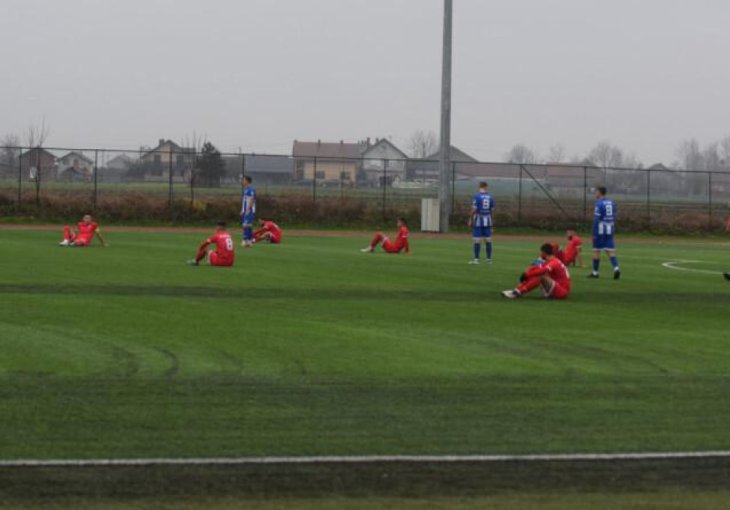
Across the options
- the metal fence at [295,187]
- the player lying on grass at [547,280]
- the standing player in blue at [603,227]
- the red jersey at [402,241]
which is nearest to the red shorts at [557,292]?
the player lying on grass at [547,280]

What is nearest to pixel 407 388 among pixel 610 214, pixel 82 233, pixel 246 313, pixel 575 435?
pixel 575 435

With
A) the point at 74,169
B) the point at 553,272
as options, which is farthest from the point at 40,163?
the point at 553,272

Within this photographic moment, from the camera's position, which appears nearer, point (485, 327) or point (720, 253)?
point (485, 327)

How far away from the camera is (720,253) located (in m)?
38.2

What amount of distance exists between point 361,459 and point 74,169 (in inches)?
2239

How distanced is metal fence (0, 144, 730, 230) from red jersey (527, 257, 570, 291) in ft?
105

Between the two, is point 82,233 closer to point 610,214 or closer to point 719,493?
point 610,214

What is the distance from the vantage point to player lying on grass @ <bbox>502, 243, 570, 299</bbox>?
1962cm

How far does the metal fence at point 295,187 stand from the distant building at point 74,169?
0.21 ft

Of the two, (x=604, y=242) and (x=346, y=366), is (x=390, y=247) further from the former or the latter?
(x=346, y=366)

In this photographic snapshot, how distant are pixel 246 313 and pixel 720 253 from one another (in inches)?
993

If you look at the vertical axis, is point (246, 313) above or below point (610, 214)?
below

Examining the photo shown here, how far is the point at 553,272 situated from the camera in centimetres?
1978

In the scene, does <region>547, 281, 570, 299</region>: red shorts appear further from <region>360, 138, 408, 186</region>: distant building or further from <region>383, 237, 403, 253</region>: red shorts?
<region>360, 138, 408, 186</region>: distant building
